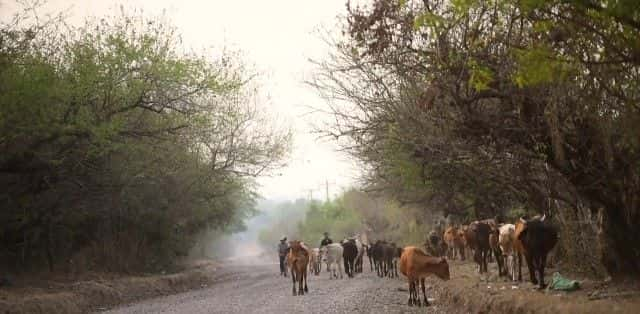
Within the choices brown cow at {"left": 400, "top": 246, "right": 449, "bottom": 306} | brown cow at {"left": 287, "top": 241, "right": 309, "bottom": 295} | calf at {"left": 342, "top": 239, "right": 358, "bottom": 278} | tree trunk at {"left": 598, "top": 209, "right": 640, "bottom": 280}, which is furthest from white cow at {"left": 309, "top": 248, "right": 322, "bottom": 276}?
tree trunk at {"left": 598, "top": 209, "right": 640, "bottom": 280}

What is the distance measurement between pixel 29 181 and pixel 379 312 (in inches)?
538

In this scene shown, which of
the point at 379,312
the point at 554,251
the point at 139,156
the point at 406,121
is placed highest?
the point at 139,156

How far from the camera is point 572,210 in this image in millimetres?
16250

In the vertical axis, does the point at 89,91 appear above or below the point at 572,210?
above

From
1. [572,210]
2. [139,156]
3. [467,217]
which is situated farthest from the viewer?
[467,217]

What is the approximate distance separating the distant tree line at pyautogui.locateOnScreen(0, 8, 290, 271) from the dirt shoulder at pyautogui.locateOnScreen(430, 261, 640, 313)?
34.1 ft

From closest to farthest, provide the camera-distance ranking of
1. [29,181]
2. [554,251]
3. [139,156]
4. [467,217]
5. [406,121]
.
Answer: [406,121] < [554,251] < [29,181] < [139,156] < [467,217]

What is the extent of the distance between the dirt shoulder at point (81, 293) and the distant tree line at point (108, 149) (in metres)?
3.11

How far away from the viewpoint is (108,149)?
20.6 metres

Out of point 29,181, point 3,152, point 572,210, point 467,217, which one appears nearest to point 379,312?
point 572,210

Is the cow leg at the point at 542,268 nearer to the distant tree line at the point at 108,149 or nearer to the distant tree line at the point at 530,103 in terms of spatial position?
the distant tree line at the point at 530,103

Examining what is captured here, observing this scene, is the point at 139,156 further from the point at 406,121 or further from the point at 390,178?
the point at 406,121

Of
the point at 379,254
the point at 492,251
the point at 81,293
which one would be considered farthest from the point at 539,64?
the point at 379,254

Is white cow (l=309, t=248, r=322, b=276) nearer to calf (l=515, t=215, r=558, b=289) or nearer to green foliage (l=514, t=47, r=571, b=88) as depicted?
calf (l=515, t=215, r=558, b=289)
